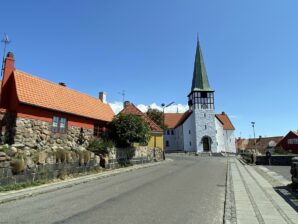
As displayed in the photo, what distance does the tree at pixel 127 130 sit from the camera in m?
25.0

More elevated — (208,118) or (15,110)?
(208,118)

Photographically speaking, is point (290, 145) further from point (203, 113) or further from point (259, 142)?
point (259, 142)

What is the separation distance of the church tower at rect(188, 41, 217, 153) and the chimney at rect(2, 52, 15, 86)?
5189cm

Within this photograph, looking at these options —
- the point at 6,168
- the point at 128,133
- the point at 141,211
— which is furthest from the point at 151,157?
the point at 141,211

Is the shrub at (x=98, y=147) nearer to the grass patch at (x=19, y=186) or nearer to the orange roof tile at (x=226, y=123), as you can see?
the grass patch at (x=19, y=186)

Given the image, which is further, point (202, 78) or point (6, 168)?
point (202, 78)

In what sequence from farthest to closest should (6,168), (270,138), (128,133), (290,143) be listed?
(270,138), (290,143), (128,133), (6,168)

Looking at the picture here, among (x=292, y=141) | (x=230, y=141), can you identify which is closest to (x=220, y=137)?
(x=230, y=141)

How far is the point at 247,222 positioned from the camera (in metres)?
7.46

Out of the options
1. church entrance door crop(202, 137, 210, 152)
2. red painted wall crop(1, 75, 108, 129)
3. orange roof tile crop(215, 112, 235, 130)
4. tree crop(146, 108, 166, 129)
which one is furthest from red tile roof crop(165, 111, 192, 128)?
red painted wall crop(1, 75, 108, 129)

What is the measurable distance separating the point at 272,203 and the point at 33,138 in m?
14.9

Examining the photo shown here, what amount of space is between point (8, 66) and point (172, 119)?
67.8m

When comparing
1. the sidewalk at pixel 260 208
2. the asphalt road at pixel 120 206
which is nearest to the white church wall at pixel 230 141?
the sidewalk at pixel 260 208

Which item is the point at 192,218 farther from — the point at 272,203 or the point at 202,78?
the point at 202,78
